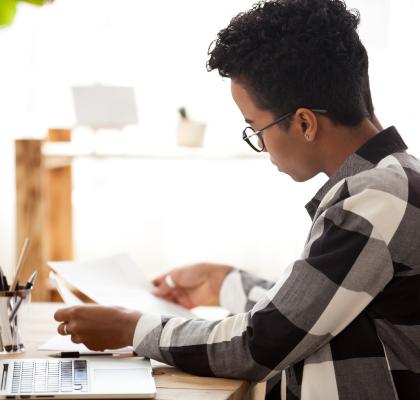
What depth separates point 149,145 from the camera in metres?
3.12

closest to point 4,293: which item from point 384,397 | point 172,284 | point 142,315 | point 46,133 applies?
point 142,315

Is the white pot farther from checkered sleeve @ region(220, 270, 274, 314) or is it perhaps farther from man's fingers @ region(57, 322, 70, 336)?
man's fingers @ region(57, 322, 70, 336)

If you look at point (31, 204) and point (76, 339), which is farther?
point (31, 204)

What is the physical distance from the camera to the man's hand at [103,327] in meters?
1.22

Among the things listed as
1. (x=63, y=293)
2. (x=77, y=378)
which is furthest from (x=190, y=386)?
(x=63, y=293)

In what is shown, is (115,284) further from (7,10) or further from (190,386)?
(7,10)

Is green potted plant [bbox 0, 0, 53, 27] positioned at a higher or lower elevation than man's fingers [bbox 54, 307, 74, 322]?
higher

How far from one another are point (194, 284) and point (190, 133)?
1.34m

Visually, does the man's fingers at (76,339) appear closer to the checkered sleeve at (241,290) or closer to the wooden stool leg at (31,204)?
the checkered sleeve at (241,290)

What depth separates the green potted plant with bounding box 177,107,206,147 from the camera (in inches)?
116

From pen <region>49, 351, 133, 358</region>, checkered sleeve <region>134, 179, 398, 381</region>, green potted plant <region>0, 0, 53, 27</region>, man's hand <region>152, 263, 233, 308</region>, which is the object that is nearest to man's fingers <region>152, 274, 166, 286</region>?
man's hand <region>152, 263, 233, 308</region>

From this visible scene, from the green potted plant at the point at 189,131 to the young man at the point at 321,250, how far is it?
1654 mm

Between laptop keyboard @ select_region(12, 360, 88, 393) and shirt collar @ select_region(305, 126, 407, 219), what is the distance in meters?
0.44

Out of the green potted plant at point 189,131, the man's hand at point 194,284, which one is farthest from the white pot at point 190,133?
the man's hand at point 194,284
